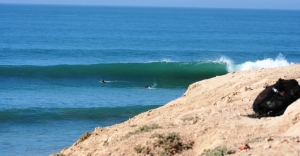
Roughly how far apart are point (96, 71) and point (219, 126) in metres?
25.7

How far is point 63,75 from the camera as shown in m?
33.9

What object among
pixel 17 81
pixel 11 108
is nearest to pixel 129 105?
pixel 11 108

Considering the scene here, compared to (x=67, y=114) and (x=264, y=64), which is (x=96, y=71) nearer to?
(x=264, y=64)

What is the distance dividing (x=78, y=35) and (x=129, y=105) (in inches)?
1615

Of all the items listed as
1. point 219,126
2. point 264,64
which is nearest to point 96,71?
point 264,64

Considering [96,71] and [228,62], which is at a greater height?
[96,71]

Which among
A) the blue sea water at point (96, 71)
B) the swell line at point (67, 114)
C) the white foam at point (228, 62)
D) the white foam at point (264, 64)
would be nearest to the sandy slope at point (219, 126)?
the blue sea water at point (96, 71)

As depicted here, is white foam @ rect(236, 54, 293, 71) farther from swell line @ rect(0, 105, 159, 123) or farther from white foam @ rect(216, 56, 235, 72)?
swell line @ rect(0, 105, 159, 123)

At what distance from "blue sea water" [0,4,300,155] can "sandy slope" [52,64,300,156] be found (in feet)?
14.8

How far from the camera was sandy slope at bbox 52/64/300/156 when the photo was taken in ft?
30.6

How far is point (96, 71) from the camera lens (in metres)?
35.5

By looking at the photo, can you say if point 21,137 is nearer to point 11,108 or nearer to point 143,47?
point 11,108

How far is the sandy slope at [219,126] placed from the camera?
9312 millimetres

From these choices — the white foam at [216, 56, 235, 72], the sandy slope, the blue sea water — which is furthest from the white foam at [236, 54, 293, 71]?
the sandy slope
